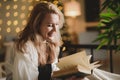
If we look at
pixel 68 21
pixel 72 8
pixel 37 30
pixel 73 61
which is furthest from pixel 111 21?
pixel 68 21

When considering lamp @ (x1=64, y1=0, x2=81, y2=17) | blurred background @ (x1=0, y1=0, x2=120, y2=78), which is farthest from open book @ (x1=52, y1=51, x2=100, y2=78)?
lamp @ (x1=64, y1=0, x2=81, y2=17)

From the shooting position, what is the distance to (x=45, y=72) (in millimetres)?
1417

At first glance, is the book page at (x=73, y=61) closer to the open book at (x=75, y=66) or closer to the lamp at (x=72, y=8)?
the open book at (x=75, y=66)

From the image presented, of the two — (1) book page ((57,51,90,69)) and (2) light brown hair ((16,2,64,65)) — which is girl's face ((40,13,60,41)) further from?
(1) book page ((57,51,90,69))

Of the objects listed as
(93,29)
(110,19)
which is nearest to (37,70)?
(110,19)

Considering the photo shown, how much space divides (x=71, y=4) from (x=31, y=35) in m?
4.13

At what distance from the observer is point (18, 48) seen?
1327mm

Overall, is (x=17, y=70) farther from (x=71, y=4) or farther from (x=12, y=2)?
(x=71, y=4)

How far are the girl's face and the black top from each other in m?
0.16

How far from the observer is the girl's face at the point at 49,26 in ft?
4.44

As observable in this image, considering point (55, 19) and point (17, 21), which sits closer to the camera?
point (55, 19)

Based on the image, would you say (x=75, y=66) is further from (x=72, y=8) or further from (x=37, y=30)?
(x=72, y=8)

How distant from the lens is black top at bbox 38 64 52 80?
1401 mm

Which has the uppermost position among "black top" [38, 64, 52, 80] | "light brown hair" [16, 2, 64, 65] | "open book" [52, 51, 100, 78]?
"light brown hair" [16, 2, 64, 65]
